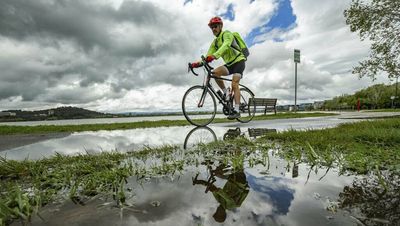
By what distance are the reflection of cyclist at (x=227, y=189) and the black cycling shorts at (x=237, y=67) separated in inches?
227

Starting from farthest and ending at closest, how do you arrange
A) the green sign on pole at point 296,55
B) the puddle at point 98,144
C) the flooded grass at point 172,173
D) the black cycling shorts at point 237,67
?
the green sign on pole at point 296,55 < the black cycling shorts at point 237,67 < the puddle at point 98,144 < the flooded grass at point 172,173

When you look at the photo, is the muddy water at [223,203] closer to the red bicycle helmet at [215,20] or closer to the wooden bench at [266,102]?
the red bicycle helmet at [215,20]

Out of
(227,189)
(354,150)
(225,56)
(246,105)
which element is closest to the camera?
(227,189)

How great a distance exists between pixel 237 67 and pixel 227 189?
21.1 feet

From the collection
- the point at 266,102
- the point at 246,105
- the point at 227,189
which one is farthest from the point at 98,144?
the point at 266,102

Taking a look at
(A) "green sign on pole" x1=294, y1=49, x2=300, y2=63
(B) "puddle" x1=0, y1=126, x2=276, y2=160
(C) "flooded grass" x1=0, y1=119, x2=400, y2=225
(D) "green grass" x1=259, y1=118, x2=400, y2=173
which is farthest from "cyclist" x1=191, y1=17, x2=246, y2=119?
(A) "green sign on pole" x1=294, y1=49, x2=300, y2=63

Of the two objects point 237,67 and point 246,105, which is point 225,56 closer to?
point 237,67

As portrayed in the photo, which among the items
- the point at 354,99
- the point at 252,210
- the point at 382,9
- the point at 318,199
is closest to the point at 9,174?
the point at 252,210

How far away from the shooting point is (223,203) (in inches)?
60.8

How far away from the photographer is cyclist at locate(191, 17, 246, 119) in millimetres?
7277

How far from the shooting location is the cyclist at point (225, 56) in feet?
23.9

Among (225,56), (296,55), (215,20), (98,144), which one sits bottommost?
(98,144)

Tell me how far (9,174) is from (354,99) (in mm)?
131209

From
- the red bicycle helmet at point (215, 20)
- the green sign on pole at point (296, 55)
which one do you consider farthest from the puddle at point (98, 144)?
the green sign on pole at point (296, 55)
